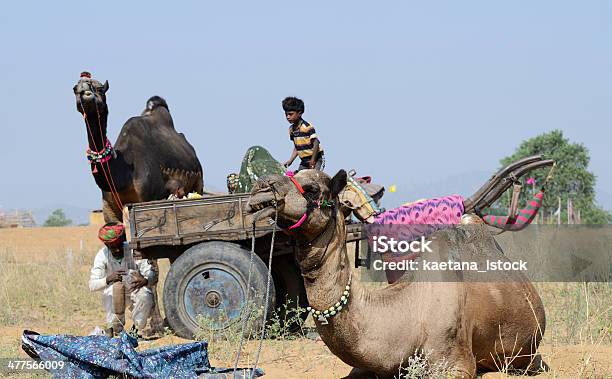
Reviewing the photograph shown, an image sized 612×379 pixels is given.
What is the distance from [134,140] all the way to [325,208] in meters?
6.98

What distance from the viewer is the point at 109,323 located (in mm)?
9508

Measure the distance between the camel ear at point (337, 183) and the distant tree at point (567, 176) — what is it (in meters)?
27.2

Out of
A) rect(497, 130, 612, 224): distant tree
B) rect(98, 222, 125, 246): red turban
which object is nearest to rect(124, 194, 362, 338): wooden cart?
rect(98, 222, 125, 246): red turban

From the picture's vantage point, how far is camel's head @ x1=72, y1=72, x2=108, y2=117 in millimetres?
10797

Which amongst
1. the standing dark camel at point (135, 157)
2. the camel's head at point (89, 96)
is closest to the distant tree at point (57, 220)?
the standing dark camel at point (135, 157)

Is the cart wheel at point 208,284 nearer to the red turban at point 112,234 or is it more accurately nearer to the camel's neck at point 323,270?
the red turban at point 112,234

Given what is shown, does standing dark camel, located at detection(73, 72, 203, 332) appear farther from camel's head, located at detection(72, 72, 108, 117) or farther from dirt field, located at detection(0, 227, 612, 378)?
dirt field, located at detection(0, 227, 612, 378)

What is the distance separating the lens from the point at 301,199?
5.40 metres

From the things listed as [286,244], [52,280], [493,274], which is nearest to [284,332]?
[286,244]

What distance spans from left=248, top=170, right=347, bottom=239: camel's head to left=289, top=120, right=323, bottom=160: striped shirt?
429 cm

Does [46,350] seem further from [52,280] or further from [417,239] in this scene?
[52,280]

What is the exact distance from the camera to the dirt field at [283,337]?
23.5 feet

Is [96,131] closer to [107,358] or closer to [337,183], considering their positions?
[107,358]

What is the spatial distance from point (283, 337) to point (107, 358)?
109 inches
